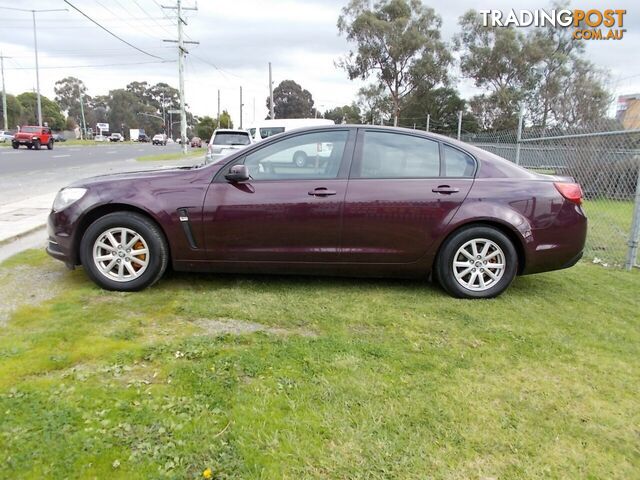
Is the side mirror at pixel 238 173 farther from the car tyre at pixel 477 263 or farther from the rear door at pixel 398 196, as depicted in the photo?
the car tyre at pixel 477 263

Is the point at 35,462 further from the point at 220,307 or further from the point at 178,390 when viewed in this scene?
the point at 220,307

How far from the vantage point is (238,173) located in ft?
13.5

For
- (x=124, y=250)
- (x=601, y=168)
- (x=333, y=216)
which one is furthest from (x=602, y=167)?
(x=124, y=250)

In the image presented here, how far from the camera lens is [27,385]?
267cm

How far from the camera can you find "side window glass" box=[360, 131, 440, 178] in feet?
14.1

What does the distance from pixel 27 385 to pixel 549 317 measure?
364 centimetres

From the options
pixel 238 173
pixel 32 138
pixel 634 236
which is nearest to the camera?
pixel 238 173

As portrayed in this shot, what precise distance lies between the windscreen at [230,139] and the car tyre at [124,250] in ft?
40.2

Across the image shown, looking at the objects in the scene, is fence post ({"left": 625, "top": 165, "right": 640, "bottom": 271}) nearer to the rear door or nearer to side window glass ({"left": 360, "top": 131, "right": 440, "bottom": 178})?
the rear door

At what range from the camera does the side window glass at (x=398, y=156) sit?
4312 millimetres

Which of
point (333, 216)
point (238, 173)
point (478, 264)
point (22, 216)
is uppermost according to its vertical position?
point (238, 173)

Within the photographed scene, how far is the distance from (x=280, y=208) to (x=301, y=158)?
1.68 feet

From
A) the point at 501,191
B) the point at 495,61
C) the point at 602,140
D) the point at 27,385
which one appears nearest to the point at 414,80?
the point at 495,61

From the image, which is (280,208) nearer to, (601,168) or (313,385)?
(313,385)
